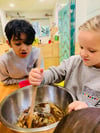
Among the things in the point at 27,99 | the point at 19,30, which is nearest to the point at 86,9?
the point at 19,30

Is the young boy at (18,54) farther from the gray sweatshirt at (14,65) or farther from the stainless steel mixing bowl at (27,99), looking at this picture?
the stainless steel mixing bowl at (27,99)

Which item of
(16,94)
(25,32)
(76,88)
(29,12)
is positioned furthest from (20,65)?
(29,12)

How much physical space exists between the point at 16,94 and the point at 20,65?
1.26 feet

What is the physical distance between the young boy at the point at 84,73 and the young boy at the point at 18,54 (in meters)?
0.29

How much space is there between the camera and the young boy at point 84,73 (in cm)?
42

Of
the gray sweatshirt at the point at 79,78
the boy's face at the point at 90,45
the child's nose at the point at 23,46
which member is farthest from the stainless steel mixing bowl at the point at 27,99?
the child's nose at the point at 23,46

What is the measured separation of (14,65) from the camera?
90 centimetres

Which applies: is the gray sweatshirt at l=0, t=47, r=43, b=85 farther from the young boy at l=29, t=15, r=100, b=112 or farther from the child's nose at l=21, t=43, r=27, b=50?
the young boy at l=29, t=15, r=100, b=112

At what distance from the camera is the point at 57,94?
0.60 metres

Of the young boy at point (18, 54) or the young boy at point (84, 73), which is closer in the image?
the young boy at point (84, 73)

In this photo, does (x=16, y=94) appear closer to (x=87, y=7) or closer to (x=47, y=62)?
(x=87, y=7)

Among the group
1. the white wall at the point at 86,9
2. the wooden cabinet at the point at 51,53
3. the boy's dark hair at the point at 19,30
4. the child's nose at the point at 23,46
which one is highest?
the white wall at the point at 86,9

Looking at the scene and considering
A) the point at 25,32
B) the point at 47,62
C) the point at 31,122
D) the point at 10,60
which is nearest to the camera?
Result: the point at 31,122

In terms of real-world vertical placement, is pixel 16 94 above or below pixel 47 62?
above
